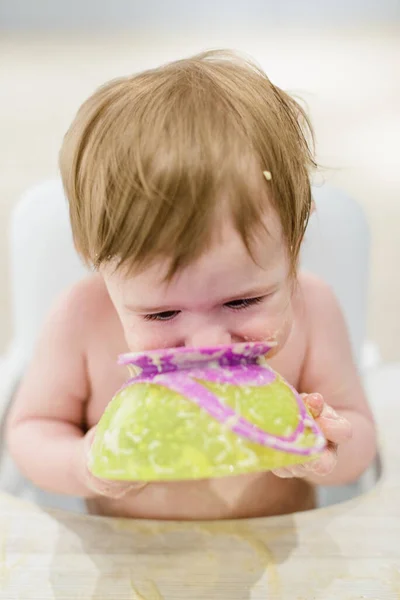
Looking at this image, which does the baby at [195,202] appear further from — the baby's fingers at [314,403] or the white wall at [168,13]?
the white wall at [168,13]

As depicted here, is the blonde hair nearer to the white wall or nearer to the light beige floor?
the light beige floor

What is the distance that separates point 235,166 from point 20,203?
0.50 m

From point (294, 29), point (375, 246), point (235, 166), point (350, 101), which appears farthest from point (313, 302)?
point (294, 29)

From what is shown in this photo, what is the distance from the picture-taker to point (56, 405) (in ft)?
2.08

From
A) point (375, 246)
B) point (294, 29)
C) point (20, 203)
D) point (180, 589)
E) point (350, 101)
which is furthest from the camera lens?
point (294, 29)

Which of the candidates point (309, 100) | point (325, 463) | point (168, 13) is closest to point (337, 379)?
point (325, 463)

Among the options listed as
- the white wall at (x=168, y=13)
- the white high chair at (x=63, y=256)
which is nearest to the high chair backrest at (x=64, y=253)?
the white high chair at (x=63, y=256)

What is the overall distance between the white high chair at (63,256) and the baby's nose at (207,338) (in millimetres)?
369

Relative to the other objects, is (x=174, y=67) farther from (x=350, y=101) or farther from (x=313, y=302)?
(x=350, y=101)

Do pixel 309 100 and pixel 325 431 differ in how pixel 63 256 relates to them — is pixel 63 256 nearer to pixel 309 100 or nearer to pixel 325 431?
pixel 325 431

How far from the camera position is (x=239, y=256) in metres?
0.43

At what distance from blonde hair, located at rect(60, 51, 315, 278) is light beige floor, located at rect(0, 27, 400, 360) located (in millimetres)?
907

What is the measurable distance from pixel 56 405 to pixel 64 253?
0.23 meters

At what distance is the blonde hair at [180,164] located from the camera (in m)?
0.41
